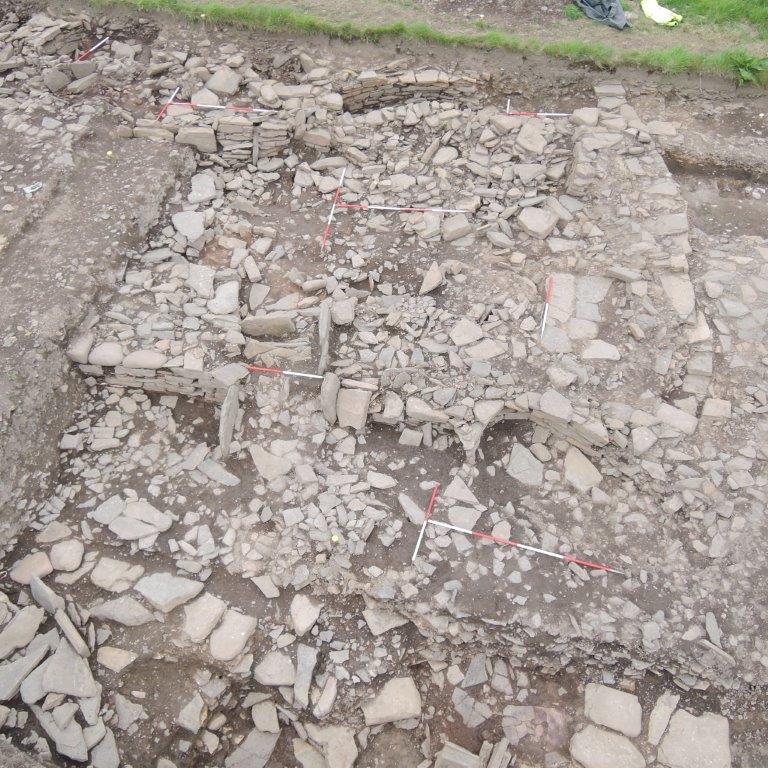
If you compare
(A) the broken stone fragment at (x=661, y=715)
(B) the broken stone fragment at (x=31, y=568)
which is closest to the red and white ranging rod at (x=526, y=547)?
(A) the broken stone fragment at (x=661, y=715)

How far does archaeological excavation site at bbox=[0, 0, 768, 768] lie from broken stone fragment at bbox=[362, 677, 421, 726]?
2 centimetres

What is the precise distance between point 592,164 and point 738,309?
2.12m

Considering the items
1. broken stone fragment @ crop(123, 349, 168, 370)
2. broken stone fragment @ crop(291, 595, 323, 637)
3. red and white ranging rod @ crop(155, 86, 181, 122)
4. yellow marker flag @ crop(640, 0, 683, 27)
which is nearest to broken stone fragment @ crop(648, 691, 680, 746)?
broken stone fragment @ crop(291, 595, 323, 637)

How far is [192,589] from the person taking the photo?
14.3 feet

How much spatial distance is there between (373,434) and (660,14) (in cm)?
711

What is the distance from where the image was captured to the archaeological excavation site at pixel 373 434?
4156mm

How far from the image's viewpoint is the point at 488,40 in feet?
25.1

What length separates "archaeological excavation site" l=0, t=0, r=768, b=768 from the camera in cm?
416

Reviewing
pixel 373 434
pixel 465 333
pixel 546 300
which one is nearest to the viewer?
pixel 373 434

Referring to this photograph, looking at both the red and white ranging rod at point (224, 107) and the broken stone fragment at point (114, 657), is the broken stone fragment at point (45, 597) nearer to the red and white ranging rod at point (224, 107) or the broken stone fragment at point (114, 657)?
the broken stone fragment at point (114, 657)

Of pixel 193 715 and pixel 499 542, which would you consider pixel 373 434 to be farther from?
pixel 193 715

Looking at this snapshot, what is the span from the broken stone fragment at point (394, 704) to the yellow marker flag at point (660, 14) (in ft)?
27.9

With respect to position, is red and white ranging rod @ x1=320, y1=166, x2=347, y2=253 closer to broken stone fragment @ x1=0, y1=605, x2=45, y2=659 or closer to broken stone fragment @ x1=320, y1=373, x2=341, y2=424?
broken stone fragment @ x1=320, y1=373, x2=341, y2=424

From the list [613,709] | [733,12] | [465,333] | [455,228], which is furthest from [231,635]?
[733,12]
